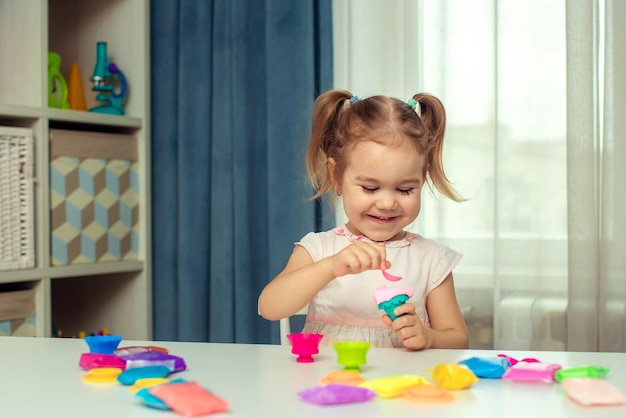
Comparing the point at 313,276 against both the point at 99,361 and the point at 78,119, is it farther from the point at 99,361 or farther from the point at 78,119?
the point at 78,119

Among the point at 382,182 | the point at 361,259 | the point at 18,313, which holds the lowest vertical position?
the point at 18,313

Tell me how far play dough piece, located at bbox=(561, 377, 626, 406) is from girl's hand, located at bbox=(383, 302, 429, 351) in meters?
0.29

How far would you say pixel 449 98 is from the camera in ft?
6.62

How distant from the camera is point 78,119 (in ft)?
7.06

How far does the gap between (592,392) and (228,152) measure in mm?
1711

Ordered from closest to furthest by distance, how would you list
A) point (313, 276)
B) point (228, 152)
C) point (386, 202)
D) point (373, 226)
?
point (313, 276) < point (386, 202) < point (373, 226) < point (228, 152)

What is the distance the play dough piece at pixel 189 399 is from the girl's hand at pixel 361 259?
0.35 meters

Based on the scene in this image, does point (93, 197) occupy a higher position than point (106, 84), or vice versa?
point (106, 84)

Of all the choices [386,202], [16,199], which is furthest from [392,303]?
[16,199]

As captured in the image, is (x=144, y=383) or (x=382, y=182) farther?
(x=382, y=182)

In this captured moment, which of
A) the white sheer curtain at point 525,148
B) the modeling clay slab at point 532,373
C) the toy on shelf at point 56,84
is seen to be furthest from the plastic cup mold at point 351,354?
the toy on shelf at point 56,84

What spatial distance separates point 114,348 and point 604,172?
126 cm

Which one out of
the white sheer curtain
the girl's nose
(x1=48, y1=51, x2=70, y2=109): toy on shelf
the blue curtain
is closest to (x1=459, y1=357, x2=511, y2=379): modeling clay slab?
the girl's nose

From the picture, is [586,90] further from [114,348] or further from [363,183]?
[114,348]
